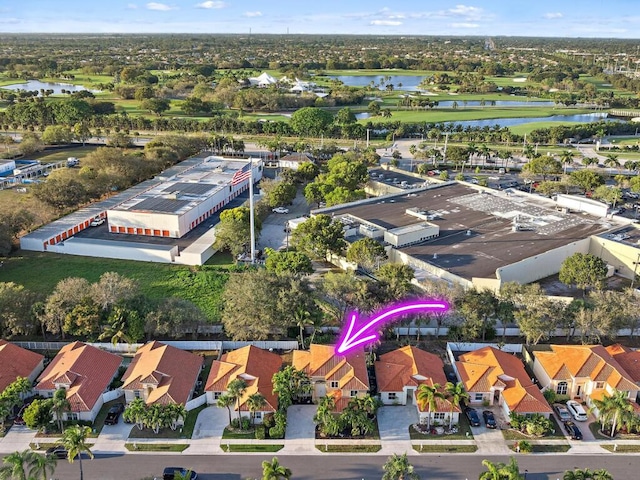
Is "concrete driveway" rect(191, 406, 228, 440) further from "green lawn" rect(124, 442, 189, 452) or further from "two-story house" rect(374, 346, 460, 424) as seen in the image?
"two-story house" rect(374, 346, 460, 424)

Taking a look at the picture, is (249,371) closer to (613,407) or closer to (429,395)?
(429,395)

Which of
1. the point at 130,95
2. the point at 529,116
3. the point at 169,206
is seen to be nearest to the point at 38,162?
the point at 169,206

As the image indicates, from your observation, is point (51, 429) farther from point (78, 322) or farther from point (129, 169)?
point (129, 169)

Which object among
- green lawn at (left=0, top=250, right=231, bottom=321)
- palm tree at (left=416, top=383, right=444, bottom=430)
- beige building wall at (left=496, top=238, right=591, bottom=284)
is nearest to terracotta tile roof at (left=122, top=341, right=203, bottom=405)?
green lawn at (left=0, top=250, right=231, bottom=321)

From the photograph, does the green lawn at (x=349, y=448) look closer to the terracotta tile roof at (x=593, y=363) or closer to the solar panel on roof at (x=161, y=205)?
the terracotta tile roof at (x=593, y=363)

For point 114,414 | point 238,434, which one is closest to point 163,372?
point 114,414

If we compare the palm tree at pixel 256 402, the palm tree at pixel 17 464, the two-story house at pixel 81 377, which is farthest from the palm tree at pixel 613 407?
Result: the palm tree at pixel 17 464
